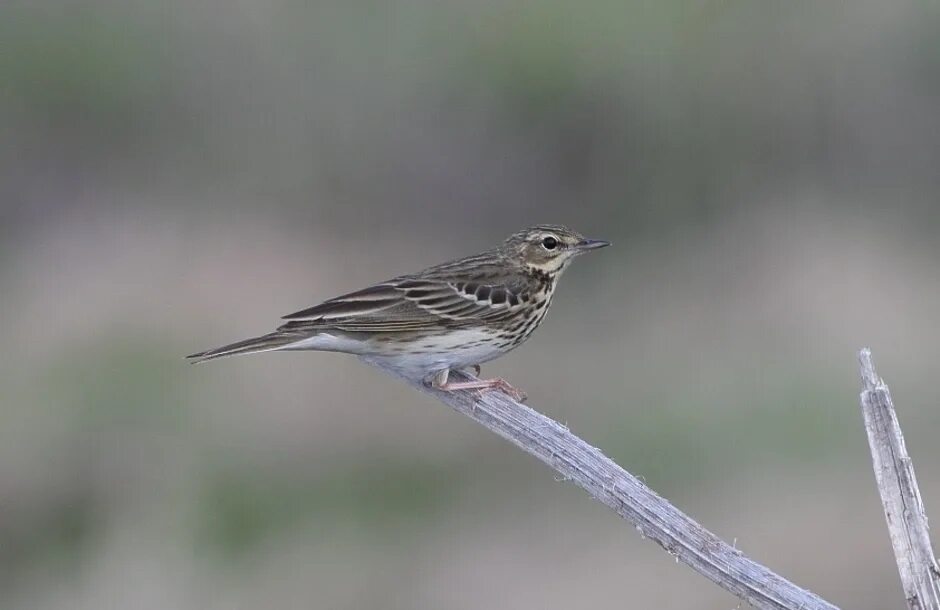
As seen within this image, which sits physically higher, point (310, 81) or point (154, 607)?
point (310, 81)

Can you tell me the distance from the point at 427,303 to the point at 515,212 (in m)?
10.6

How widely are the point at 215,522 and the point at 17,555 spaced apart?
171 centimetres

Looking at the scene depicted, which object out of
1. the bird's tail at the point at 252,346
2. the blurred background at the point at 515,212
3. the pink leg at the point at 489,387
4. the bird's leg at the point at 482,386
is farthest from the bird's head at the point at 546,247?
the blurred background at the point at 515,212

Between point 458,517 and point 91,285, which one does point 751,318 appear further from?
point 91,285

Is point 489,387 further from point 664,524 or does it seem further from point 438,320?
point 664,524

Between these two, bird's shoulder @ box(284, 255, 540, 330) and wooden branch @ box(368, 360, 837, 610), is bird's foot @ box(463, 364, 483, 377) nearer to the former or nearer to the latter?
bird's shoulder @ box(284, 255, 540, 330)

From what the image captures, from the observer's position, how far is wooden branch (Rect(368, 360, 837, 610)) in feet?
16.7

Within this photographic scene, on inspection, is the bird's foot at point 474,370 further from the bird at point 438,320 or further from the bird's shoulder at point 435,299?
the bird's shoulder at point 435,299

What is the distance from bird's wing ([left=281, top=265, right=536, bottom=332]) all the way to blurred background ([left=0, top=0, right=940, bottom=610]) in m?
7.49

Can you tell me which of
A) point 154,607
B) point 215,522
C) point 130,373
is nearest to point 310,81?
point 130,373

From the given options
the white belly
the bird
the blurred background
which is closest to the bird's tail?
the bird

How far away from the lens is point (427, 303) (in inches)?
321

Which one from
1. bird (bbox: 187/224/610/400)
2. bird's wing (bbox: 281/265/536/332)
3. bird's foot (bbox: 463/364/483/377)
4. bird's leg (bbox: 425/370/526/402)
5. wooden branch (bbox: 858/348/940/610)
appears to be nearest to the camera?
wooden branch (bbox: 858/348/940/610)

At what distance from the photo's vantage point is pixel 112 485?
44.9 ft
